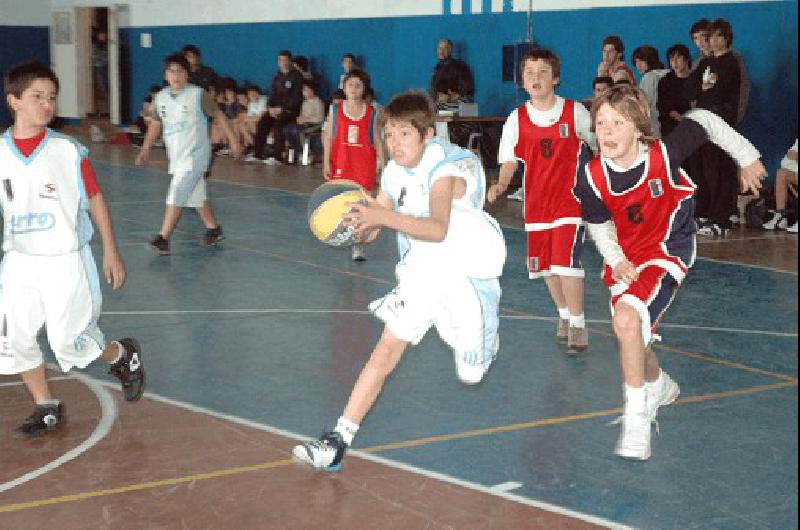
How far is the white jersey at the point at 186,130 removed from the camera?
1173 cm

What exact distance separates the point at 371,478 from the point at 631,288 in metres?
1.45

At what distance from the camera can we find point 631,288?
213 inches

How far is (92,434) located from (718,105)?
9711mm

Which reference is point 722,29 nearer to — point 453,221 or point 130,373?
point 453,221

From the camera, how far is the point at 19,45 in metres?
31.6

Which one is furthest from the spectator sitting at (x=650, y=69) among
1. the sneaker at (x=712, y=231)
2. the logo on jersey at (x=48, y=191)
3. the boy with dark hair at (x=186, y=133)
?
the logo on jersey at (x=48, y=191)

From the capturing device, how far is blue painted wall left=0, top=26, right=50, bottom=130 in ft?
103

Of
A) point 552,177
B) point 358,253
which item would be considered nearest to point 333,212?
point 552,177

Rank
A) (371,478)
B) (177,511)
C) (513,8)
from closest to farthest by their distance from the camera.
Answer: (177,511), (371,478), (513,8)

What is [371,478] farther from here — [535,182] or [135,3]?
[135,3]

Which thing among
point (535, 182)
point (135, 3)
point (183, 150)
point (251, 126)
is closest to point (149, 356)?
point (535, 182)

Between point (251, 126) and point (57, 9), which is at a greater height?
point (57, 9)

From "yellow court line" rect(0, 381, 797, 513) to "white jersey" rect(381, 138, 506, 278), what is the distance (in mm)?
900

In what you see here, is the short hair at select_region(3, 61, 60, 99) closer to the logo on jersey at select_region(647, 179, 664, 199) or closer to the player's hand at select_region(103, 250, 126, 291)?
the player's hand at select_region(103, 250, 126, 291)
